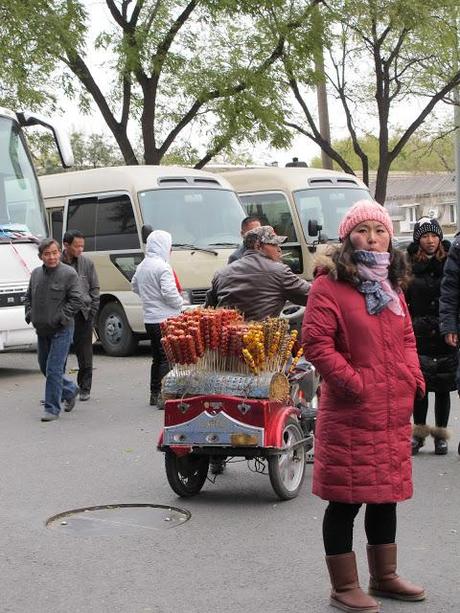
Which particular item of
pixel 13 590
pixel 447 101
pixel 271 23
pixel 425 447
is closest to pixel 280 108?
pixel 271 23

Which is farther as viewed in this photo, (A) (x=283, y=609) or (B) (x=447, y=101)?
(B) (x=447, y=101)

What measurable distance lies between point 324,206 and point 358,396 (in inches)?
588

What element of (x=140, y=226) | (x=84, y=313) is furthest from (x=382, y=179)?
(x=84, y=313)

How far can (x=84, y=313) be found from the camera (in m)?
12.9

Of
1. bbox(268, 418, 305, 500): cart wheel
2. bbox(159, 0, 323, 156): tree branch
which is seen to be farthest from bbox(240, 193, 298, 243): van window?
bbox(268, 418, 305, 500): cart wheel

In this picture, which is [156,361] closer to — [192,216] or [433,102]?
[192,216]

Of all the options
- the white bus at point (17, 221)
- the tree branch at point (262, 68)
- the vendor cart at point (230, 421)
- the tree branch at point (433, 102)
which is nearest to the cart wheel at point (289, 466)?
the vendor cart at point (230, 421)

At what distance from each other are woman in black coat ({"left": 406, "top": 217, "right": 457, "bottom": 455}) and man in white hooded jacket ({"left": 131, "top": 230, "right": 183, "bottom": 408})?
11.5 feet

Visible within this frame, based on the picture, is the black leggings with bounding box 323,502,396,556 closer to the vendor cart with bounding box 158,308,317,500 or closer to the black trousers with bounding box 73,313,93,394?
the vendor cart with bounding box 158,308,317,500

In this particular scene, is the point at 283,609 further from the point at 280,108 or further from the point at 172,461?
the point at 280,108

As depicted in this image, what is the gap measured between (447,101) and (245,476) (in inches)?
895

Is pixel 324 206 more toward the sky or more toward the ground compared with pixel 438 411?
more toward the sky

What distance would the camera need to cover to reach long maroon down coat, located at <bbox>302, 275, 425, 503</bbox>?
5207mm

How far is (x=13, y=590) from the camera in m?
5.88
